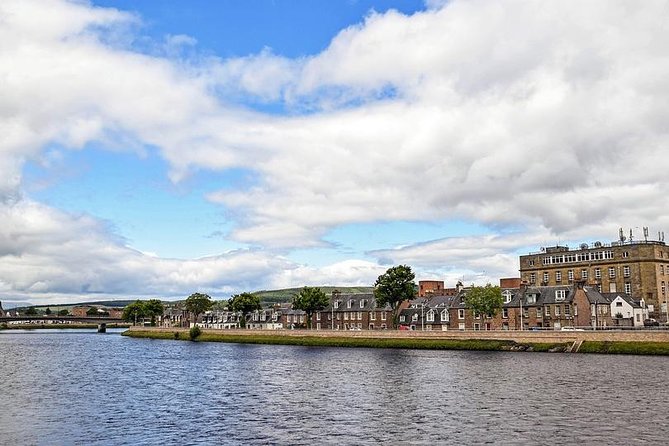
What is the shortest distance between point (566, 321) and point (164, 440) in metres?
122

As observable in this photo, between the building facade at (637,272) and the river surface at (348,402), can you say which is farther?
the building facade at (637,272)

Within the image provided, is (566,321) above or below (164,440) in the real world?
above

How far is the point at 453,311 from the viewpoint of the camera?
6703 inches

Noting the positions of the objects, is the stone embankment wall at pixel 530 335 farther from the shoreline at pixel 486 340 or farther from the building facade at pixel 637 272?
the building facade at pixel 637 272

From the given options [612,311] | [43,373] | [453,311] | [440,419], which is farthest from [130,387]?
[612,311]

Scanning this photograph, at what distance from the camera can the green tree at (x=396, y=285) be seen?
546 feet

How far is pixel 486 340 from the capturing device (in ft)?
442

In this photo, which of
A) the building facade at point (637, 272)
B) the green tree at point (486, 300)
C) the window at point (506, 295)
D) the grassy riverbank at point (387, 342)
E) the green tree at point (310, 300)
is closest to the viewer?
the grassy riverbank at point (387, 342)

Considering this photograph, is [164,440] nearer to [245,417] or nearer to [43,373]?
[245,417]

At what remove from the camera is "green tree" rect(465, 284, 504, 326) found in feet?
495

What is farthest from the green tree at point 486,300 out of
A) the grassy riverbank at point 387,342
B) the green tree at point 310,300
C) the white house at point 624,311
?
the green tree at point 310,300

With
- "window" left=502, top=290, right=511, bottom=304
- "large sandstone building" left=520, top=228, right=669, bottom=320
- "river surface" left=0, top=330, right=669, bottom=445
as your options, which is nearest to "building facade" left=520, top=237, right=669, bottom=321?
"large sandstone building" left=520, top=228, right=669, bottom=320

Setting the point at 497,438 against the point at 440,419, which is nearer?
the point at 497,438

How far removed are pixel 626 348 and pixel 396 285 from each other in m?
62.9
